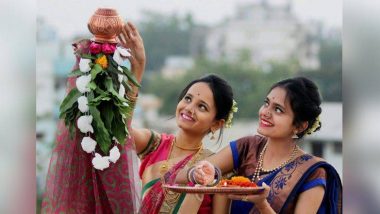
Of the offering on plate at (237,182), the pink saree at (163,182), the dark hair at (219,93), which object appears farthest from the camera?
the dark hair at (219,93)

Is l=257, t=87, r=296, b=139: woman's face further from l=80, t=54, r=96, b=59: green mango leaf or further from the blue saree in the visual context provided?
l=80, t=54, r=96, b=59: green mango leaf

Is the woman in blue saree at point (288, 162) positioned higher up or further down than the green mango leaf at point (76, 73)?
further down

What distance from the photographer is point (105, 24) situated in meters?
3.25

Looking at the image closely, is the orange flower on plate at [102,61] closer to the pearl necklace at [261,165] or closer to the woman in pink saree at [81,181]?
the woman in pink saree at [81,181]

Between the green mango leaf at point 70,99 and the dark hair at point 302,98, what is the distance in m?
0.71

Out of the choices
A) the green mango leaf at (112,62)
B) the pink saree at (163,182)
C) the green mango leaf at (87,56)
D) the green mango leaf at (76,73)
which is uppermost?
the green mango leaf at (87,56)

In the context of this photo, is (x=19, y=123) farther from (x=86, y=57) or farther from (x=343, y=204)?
(x=343, y=204)

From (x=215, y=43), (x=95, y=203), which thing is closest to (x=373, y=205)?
(x=95, y=203)

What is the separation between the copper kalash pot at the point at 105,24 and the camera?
3.25m

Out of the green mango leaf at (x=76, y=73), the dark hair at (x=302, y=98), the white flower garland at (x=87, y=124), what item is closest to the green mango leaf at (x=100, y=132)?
the white flower garland at (x=87, y=124)

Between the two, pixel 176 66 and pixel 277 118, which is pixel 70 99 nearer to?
pixel 277 118

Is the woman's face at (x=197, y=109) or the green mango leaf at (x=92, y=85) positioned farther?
the woman's face at (x=197, y=109)

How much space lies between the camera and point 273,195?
3.33 metres

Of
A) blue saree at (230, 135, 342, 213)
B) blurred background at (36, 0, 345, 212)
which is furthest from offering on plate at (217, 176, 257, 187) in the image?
blurred background at (36, 0, 345, 212)
